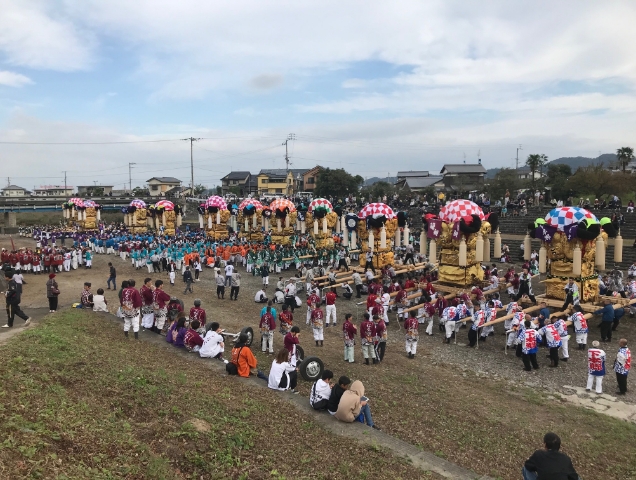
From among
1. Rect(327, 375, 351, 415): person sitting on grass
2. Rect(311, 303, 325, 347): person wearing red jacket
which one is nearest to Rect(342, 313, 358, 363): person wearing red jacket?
Rect(311, 303, 325, 347): person wearing red jacket

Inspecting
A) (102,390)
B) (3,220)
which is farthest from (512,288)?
(3,220)

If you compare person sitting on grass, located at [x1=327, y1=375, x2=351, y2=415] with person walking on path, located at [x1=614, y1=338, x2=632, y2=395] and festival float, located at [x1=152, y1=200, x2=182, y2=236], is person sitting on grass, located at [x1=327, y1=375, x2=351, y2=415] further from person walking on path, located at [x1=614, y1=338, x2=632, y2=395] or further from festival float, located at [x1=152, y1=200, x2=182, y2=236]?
festival float, located at [x1=152, y1=200, x2=182, y2=236]

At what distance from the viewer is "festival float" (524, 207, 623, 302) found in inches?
642

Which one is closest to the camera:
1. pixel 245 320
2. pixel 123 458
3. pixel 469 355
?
pixel 123 458

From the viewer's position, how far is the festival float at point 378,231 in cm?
2292

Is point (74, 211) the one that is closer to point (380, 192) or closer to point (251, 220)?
point (251, 220)

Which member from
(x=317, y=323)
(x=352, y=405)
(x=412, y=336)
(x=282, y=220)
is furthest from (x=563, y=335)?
(x=282, y=220)

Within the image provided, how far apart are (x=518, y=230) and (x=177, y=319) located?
2986 cm

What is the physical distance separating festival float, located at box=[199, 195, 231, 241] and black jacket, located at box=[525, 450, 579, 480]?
1298 inches

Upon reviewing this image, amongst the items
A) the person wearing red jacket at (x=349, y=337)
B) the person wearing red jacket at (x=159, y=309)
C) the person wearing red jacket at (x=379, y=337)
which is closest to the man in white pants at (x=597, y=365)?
the person wearing red jacket at (x=379, y=337)

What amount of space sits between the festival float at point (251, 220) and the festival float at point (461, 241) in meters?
17.8

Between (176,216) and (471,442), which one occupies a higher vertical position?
(176,216)

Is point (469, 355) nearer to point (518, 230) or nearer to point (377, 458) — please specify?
point (377, 458)

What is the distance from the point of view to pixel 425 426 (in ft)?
27.9
